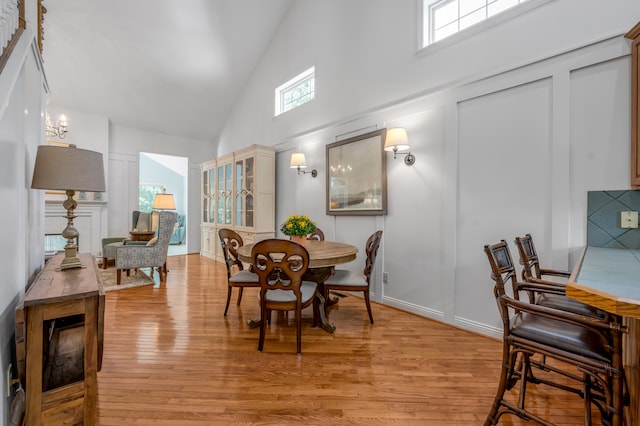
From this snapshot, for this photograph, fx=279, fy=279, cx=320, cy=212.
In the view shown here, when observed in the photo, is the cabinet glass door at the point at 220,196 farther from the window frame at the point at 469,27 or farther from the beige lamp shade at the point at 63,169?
the window frame at the point at 469,27

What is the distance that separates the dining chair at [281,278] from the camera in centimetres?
212

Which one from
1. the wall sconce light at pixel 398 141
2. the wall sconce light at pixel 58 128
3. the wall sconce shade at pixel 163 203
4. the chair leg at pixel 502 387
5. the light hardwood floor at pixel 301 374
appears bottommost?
the light hardwood floor at pixel 301 374

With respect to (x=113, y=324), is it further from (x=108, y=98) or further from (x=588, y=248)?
(x=108, y=98)

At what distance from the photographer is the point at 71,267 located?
1800mm

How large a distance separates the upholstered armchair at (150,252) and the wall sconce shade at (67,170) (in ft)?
8.66

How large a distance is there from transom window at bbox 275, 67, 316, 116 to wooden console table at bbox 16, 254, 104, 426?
3.99 metres

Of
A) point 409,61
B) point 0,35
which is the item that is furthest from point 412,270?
point 0,35

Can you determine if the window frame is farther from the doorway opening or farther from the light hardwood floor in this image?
the doorway opening

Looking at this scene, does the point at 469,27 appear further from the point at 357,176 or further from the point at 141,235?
the point at 141,235

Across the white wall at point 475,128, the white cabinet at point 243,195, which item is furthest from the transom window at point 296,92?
the white cabinet at point 243,195

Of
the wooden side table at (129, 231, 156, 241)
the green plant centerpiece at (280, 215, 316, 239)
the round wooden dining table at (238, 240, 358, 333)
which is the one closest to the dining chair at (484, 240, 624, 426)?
the round wooden dining table at (238, 240, 358, 333)

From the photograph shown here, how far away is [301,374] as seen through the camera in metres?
1.91

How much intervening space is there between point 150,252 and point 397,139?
3.94 metres

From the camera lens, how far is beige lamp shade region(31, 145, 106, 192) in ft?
5.23
